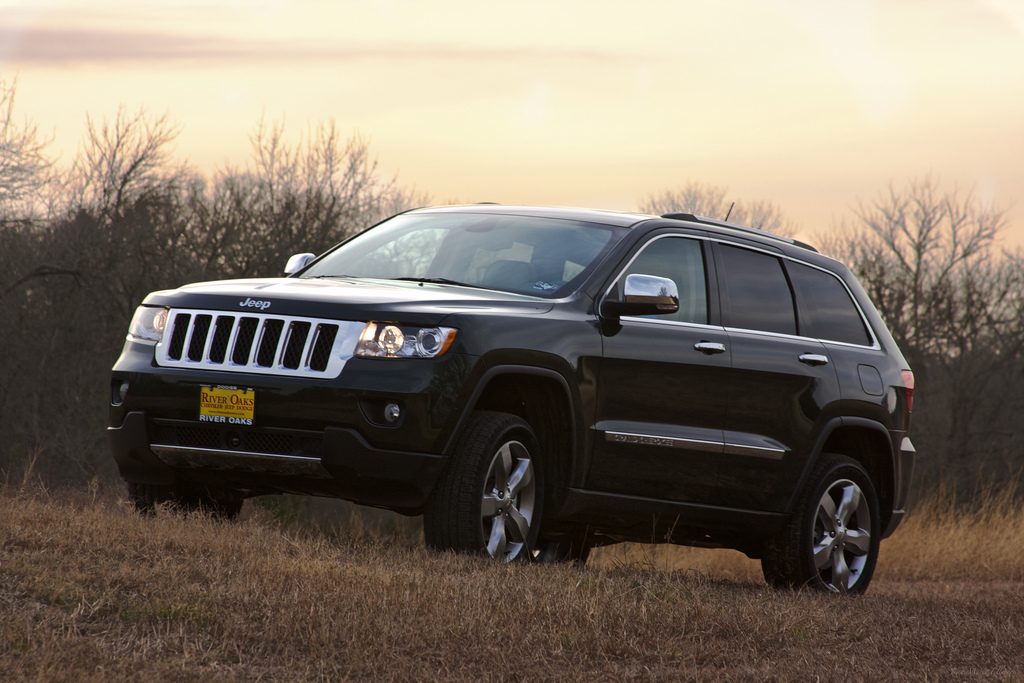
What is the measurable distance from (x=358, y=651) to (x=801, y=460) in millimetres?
3962

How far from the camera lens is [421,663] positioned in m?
4.32

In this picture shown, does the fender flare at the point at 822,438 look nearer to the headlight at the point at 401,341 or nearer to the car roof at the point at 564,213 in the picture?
the car roof at the point at 564,213

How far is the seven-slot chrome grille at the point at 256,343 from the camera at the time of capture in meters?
5.72

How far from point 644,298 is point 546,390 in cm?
68

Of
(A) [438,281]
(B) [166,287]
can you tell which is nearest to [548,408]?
(A) [438,281]

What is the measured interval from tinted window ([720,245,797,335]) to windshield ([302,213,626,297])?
0.88 m

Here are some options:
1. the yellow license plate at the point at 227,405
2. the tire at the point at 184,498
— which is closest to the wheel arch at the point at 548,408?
the yellow license plate at the point at 227,405

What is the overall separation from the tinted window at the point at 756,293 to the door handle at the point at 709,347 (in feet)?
0.85

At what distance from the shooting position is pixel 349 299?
5840 millimetres

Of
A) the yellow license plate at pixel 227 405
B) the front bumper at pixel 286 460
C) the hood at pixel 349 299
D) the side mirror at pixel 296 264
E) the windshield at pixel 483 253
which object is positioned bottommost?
the front bumper at pixel 286 460

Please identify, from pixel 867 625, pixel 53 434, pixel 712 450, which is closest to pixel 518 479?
pixel 712 450

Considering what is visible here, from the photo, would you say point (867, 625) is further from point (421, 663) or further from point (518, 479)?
point (421, 663)

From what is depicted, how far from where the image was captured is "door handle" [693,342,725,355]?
22.8ft

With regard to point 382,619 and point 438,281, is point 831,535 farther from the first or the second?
point 382,619
